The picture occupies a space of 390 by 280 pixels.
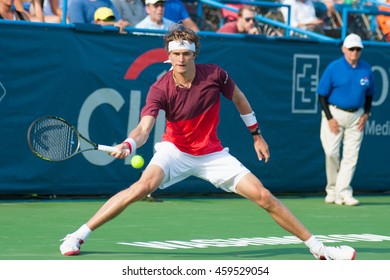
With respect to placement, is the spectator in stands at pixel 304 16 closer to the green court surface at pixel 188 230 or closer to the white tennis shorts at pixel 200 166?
the green court surface at pixel 188 230

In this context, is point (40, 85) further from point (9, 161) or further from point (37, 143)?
point (37, 143)

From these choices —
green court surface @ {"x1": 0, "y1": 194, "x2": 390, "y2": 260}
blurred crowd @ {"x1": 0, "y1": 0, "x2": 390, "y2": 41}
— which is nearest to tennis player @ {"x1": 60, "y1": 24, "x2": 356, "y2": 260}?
green court surface @ {"x1": 0, "y1": 194, "x2": 390, "y2": 260}

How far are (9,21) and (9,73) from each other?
619 millimetres

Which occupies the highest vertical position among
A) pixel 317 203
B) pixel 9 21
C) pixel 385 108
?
pixel 9 21

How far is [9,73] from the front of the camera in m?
12.0

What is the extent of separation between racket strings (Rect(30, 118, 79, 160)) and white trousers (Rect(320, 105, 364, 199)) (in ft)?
18.5

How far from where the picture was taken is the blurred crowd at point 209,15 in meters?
13.1

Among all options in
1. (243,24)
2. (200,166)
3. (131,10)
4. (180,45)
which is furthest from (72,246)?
(243,24)

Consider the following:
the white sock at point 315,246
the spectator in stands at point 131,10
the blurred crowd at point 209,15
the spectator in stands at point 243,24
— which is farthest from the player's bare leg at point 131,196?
the spectator in stands at point 243,24

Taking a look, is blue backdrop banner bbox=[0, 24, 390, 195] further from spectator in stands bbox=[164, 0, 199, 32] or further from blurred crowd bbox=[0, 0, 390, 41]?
spectator in stands bbox=[164, 0, 199, 32]

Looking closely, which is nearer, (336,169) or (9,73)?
(9,73)

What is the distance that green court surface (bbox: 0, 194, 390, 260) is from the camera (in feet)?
27.2

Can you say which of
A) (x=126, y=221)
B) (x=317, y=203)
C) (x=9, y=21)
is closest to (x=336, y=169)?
(x=317, y=203)
